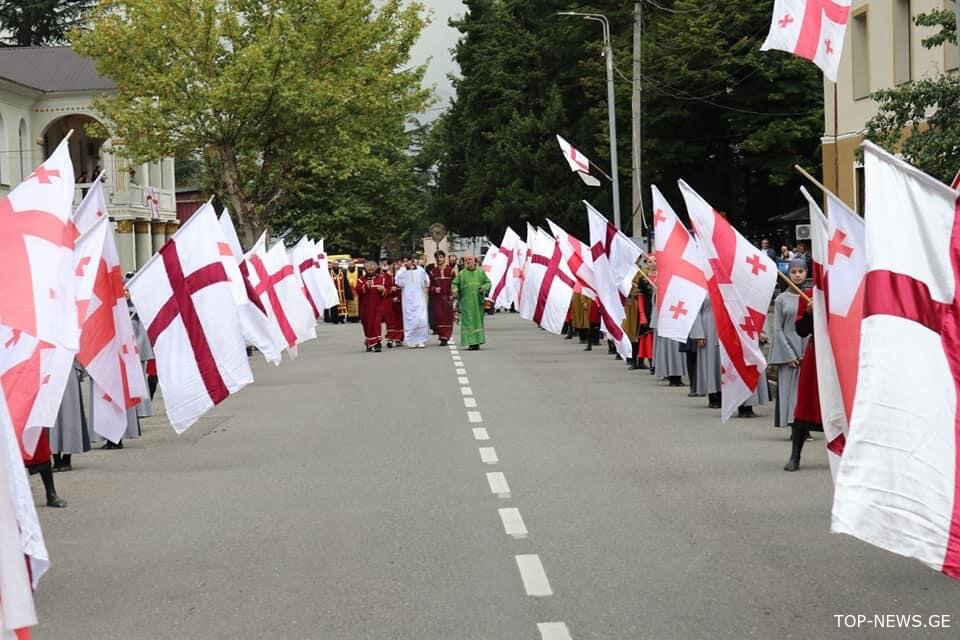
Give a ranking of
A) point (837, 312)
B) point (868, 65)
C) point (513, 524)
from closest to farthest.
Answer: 1. point (837, 312)
2. point (513, 524)
3. point (868, 65)

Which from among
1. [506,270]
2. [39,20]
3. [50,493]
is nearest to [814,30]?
[50,493]

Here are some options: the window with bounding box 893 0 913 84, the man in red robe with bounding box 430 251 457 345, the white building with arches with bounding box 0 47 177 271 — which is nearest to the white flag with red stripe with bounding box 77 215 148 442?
the man in red robe with bounding box 430 251 457 345

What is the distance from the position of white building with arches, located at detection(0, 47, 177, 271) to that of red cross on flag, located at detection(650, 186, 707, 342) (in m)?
37.4

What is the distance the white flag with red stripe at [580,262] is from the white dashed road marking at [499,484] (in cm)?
1221

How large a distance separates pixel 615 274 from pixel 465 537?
13974mm

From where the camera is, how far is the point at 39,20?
7194 cm

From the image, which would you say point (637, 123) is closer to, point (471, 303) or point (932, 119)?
point (471, 303)

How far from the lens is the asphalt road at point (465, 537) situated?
6820 mm

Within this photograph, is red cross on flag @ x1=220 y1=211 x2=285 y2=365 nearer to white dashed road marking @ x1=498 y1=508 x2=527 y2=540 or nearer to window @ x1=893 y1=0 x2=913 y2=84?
white dashed road marking @ x1=498 y1=508 x2=527 y2=540

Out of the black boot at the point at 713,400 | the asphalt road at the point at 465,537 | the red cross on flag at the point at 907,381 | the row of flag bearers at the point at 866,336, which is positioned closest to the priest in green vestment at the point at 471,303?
the row of flag bearers at the point at 866,336

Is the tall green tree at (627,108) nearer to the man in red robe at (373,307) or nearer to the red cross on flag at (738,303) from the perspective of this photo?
the man in red robe at (373,307)

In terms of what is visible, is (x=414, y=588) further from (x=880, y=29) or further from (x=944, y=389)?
(x=880, y=29)

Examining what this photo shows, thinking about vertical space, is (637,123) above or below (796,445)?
above

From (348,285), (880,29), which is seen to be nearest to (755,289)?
(880,29)
